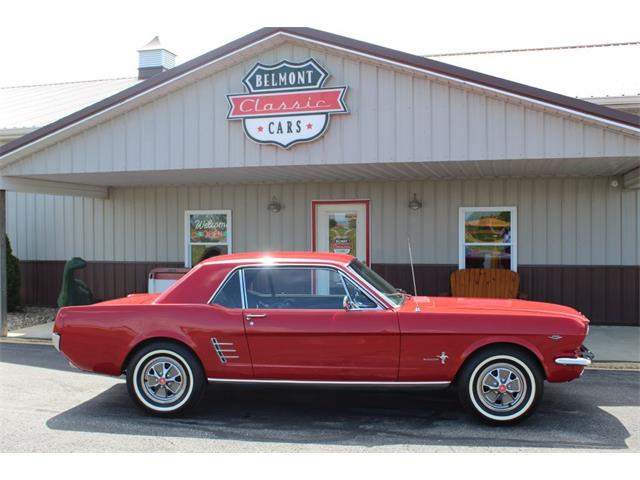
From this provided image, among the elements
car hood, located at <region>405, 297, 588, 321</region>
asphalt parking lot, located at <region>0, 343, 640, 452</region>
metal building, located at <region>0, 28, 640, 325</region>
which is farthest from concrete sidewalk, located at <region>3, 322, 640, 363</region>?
car hood, located at <region>405, 297, 588, 321</region>

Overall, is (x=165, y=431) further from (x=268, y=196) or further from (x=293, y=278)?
(x=268, y=196)

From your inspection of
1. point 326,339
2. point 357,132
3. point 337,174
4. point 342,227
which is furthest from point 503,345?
→ point 342,227

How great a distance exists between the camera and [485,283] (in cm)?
1042

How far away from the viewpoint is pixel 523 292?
1062 centimetres

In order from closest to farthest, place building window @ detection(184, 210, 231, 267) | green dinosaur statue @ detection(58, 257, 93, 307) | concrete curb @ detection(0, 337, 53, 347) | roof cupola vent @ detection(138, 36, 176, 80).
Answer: concrete curb @ detection(0, 337, 53, 347) → green dinosaur statue @ detection(58, 257, 93, 307) → building window @ detection(184, 210, 231, 267) → roof cupola vent @ detection(138, 36, 176, 80)

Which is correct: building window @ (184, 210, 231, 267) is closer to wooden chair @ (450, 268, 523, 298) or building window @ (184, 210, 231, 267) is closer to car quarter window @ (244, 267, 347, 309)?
wooden chair @ (450, 268, 523, 298)

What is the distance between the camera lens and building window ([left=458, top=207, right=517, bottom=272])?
10.7 metres

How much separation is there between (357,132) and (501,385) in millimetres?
4326

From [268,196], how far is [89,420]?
22.4 ft

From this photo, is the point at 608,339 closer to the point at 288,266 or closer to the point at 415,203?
the point at 415,203

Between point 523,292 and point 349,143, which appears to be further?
point 523,292

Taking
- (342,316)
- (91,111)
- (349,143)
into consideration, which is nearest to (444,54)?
(349,143)

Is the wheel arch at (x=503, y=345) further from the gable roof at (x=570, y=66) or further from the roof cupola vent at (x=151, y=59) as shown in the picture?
the roof cupola vent at (x=151, y=59)

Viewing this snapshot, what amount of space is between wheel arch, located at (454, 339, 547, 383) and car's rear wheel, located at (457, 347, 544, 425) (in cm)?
3
